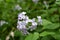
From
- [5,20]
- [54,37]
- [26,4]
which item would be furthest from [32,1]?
[54,37]

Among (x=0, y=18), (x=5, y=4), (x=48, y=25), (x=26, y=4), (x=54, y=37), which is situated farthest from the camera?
(x=26, y=4)

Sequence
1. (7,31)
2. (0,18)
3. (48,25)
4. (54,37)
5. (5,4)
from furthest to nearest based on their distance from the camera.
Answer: (5,4) < (0,18) < (7,31) < (48,25) < (54,37)

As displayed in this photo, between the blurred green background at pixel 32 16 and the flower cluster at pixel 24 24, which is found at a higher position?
the flower cluster at pixel 24 24

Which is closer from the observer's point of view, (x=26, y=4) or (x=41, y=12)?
(x=41, y=12)

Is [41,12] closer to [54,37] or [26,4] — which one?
[26,4]

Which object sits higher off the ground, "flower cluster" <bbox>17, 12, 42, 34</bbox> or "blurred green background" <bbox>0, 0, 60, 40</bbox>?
"flower cluster" <bbox>17, 12, 42, 34</bbox>

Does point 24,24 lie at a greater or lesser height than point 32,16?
greater

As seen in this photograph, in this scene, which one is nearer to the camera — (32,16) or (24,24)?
(24,24)

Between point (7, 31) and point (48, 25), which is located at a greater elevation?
point (48, 25)
